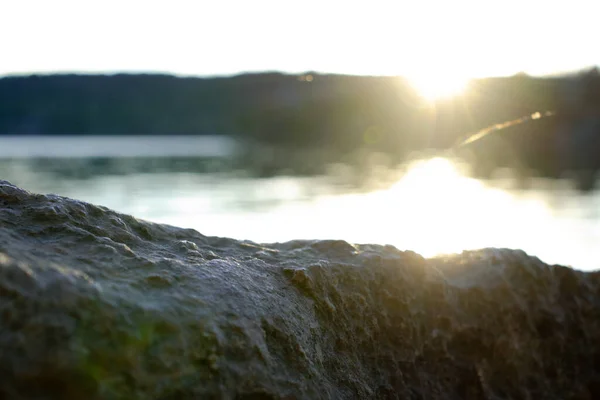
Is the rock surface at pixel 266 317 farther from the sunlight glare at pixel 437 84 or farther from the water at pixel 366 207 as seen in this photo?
the water at pixel 366 207

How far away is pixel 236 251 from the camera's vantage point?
2.52 metres

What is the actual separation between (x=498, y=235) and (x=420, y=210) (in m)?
Answer: 4.80

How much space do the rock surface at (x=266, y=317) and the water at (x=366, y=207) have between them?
5.57 meters

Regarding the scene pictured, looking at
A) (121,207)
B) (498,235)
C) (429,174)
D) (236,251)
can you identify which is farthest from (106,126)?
(236,251)

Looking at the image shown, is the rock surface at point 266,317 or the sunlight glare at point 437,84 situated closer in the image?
the rock surface at point 266,317

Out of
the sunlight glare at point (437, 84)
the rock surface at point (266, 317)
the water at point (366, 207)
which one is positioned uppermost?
the sunlight glare at point (437, 84)

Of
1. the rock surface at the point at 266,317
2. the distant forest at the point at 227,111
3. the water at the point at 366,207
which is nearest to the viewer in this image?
the rock surface at the point at 266,317

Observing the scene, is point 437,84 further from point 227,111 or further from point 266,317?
point 227,111

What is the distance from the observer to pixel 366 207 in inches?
716

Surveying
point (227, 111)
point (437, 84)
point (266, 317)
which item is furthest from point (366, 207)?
point (227, 111)

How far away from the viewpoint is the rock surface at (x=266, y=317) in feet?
5.14

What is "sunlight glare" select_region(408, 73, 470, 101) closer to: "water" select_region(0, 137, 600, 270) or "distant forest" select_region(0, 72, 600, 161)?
"water" select_region(0, 137, 600, 270)

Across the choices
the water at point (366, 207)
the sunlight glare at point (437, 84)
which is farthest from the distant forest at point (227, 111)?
the sunlight glare at point (437, 84)

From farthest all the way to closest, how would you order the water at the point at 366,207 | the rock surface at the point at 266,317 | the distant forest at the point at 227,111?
the distant forest at the point at 227,111 < the water at the point at 366,207 < the rock surface at the point at 266,317
